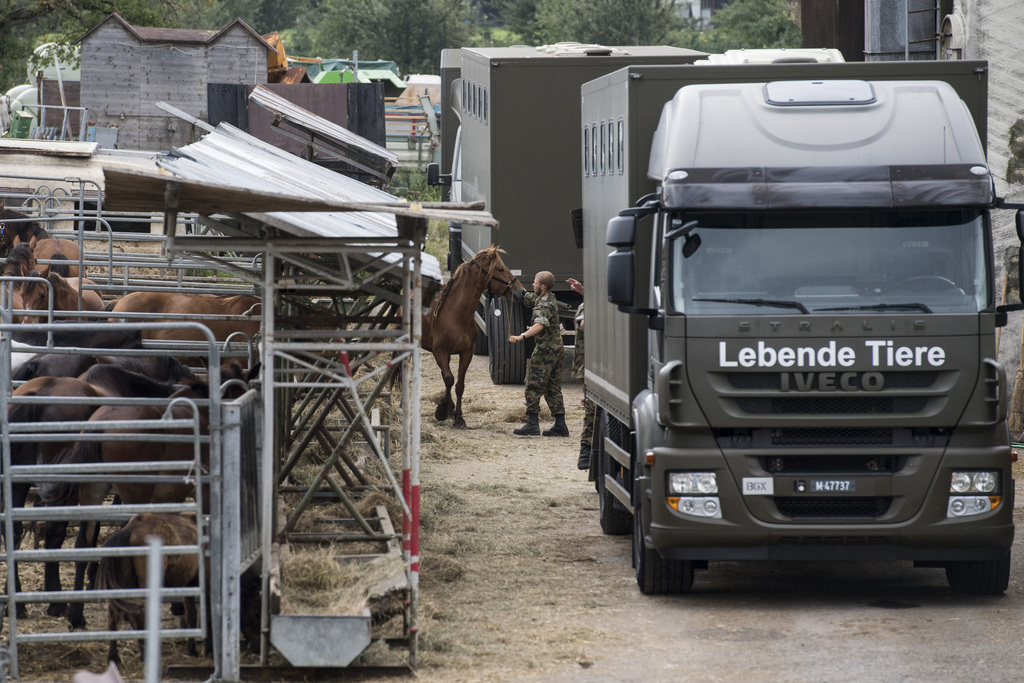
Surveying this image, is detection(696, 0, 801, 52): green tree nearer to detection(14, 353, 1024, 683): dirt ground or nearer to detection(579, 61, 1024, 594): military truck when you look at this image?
detection(14, 353, 1024, 683): dirt ground

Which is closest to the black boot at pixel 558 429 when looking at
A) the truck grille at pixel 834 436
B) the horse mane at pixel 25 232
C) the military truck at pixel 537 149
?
the military truck at pixel 537 149

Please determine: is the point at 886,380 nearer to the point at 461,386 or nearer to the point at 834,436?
the point at 834,436

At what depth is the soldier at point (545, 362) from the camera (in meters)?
15.0

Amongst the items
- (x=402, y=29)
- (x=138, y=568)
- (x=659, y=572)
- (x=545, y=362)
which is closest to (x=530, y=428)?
(x=545, y=362)

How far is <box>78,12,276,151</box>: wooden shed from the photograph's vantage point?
3369 cm

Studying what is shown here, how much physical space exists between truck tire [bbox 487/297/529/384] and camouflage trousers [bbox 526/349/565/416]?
2.44m

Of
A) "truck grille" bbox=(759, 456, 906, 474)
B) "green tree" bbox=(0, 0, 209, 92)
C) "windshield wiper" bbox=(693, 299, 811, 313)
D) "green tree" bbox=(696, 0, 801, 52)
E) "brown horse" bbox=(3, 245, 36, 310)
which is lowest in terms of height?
"truck grille" bbox=(759, 456, 906, 474)

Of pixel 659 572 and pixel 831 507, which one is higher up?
pixel 831 507

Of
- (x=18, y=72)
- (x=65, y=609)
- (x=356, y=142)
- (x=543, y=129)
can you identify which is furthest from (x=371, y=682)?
(x=18, y=72)

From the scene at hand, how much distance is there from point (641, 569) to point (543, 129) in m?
9.18

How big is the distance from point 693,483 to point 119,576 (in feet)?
11.0

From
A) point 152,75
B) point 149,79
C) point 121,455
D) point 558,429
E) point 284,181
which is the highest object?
point 152,75

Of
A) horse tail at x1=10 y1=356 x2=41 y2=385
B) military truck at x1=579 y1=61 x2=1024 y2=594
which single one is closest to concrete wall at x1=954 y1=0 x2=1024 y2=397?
military truck at x1=579 y1=61 x2=1024 y2=594

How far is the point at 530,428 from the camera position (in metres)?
15.3
